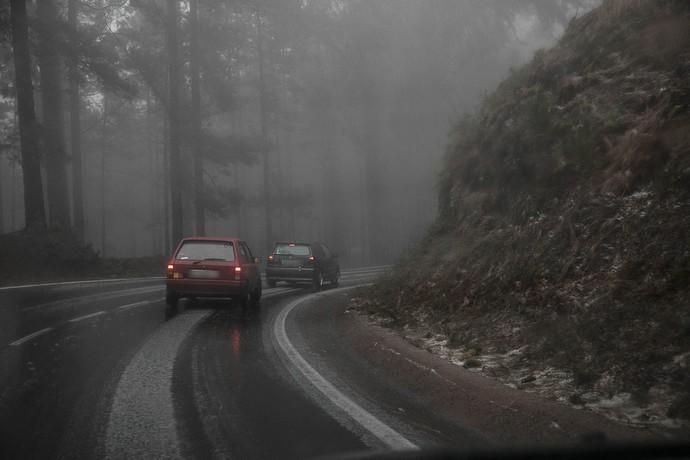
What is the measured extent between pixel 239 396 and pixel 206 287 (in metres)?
8.15

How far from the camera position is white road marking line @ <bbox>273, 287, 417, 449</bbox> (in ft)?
17.6

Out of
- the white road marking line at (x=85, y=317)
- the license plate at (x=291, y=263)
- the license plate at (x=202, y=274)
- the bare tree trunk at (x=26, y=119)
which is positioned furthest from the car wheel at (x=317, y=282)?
the white road marking line at (x=85, y=317)

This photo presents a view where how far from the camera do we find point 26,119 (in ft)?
77.7

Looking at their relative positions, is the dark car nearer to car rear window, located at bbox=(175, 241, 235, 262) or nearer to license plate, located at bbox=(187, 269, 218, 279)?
car rear window, located at bbox=(175, 241, 235, 262)

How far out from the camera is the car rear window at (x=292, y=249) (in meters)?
24.4

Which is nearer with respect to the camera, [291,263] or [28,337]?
[28,337]

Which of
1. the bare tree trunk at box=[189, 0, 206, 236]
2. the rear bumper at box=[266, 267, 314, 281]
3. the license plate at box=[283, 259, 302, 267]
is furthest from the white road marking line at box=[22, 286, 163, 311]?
the bare tree trunk at box=[189, 0, 206, 236]

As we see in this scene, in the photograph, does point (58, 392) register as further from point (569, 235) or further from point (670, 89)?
point (670, 89)

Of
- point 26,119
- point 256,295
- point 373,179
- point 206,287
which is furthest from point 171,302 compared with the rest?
point 373,179

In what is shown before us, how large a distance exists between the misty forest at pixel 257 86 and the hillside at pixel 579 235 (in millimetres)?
5006

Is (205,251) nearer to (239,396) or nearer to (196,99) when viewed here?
(239,396)

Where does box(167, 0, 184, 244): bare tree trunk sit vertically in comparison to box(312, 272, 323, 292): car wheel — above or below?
above

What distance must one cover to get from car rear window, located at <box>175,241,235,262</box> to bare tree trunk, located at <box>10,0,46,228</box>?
11.5m

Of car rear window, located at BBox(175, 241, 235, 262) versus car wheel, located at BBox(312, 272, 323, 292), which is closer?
car rear window, located at BBox(175, 241, 235, 262)
